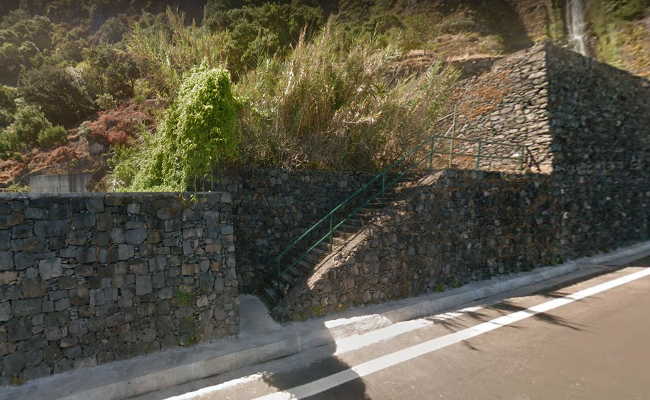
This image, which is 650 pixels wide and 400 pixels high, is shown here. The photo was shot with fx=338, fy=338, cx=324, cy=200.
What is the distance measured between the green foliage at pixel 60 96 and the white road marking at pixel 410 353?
13.8 m

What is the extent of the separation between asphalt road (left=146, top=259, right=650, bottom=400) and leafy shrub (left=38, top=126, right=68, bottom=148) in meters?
11.2

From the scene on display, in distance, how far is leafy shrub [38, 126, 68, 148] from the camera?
36.0 feet

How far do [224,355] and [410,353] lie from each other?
2.55 m

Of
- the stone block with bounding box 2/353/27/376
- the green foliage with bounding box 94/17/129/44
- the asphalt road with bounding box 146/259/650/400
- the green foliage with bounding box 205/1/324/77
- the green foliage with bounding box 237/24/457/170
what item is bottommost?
the asphalt road with bounding box 146/259/650/400

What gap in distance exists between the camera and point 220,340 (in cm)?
495

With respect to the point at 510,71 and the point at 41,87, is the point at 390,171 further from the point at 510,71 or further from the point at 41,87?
the point at 41,87

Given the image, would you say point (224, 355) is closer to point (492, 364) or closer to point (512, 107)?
point (492, 364)

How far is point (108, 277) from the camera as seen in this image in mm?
4285

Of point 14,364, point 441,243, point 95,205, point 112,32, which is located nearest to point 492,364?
point 441,243

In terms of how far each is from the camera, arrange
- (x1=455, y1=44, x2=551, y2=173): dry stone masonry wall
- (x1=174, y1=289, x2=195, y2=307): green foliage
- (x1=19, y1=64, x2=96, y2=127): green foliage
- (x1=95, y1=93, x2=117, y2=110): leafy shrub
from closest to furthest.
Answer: (x1=174, y1=289, x2=195, y2=307): green foliage
(x1=455, y1=44, x2=551, y2=173): dry stone masonry wall
(x1=95, y1=93, x2=117, y2=110): leafy shrub
(x1=19, y1=64, x2=96, y2=127): green foliage

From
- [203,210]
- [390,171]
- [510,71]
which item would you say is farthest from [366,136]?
[510,71]

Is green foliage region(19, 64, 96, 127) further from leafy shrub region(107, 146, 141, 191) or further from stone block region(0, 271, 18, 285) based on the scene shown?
stone block region(0, 271, 18, 285)

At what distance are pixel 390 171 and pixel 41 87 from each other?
1446cm

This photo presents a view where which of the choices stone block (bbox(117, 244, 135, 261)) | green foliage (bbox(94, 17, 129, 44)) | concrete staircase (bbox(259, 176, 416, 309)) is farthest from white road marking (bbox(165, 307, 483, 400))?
green foliage (bbox(94, 17, 129, 44))
